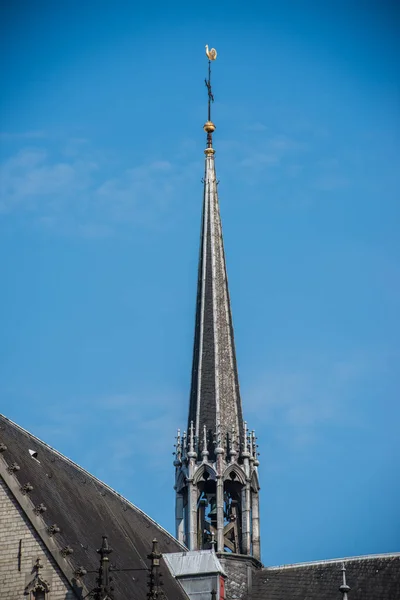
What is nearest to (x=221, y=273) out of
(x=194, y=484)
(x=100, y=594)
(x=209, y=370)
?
(x=209, y=370)

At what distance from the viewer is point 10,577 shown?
55438mm

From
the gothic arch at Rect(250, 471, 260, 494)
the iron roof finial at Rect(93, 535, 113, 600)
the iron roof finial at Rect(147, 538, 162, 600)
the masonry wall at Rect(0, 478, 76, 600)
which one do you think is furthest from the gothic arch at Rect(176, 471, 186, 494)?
the iron roof finial at Rect(93, 535, 113, 600)

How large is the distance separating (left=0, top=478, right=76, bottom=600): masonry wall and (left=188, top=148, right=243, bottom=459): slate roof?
19.9 metres

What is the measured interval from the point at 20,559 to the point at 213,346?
24.1m

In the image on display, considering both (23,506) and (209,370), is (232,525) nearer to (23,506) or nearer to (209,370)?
(209,370)

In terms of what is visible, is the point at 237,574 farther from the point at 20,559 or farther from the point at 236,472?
the point at 20,559

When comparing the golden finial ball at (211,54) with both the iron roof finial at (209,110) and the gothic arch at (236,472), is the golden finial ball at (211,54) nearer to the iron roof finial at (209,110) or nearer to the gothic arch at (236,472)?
the iron roof finial at (209,110)

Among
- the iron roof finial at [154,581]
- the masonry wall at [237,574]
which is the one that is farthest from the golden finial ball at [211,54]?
the iron roof finial at [154,581]

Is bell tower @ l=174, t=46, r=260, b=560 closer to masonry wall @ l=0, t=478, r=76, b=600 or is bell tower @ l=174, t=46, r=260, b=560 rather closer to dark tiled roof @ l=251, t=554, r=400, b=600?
dark tiled roof @ l=251, t=554, r=400, b=600

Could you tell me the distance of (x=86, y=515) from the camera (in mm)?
63750

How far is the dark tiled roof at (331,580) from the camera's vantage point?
6912 cm

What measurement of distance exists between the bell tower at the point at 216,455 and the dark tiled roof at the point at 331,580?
2072 mm

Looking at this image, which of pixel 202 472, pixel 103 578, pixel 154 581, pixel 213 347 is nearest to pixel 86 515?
pixel 154 581

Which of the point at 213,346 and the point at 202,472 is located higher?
the point at 213,346
